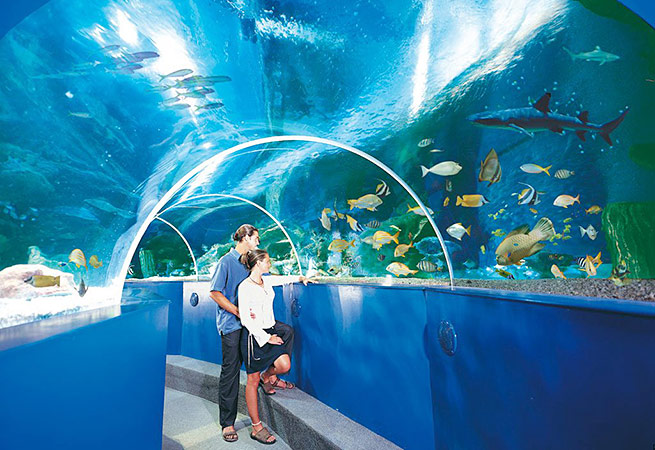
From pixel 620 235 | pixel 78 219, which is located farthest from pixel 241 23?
pixel 620 235

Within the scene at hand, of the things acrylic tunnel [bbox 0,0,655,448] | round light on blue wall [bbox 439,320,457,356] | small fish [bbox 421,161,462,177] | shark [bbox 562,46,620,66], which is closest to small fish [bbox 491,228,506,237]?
acrylic tunnel [bbox 0,0,655,448]

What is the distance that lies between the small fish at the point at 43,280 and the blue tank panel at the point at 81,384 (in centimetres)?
105

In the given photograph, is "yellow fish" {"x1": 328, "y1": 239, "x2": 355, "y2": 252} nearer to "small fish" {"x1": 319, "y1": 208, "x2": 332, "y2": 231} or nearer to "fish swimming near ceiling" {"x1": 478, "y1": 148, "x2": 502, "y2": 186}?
"small fish" {"x1": 319, "y1": 208, "x2": 332, "y2": 231}

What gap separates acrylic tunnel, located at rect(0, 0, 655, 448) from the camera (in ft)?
5.51

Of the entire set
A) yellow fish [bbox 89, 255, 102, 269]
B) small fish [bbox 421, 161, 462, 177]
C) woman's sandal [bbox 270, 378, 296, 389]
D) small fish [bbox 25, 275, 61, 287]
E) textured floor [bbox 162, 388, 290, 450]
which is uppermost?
small fish [bbox 421, 161, 462, 177]

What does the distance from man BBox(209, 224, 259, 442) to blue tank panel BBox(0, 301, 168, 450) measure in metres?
1.24

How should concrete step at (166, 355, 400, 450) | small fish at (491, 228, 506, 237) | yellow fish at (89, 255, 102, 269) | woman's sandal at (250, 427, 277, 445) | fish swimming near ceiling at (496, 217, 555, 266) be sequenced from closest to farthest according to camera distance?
concrete step at (166, 355, 400, 450) → yellow fish at (89, 255, 102, 269) → woman's sandal at (250, 427, 277, 445) → fish swimming near ceiling at (496, 217, 555, 266) → small fish at (491, 228, 506, 237)

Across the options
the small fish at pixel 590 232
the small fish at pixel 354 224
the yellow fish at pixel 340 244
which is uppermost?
the small fish at pixel 354 224

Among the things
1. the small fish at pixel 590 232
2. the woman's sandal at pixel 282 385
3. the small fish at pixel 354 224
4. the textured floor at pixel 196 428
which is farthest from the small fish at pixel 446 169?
the textured floor at pixel 196 428

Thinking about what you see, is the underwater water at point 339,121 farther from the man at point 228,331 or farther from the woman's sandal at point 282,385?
the woman's sandal at point 282,385

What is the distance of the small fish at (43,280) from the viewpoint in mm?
2737

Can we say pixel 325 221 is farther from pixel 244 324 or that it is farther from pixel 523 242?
pixel 244 324

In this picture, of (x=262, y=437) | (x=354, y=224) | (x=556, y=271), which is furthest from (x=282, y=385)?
(x=556, y=271)

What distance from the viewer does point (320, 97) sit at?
5.31 m
